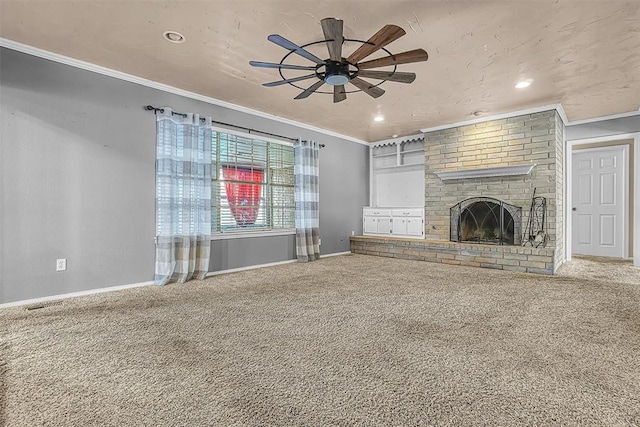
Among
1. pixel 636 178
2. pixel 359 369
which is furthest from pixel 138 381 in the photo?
pixel 636 178

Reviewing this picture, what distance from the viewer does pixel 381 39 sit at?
221 centimetres

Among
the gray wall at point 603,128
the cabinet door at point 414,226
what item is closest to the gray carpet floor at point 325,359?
the cabinet door at point 414,226

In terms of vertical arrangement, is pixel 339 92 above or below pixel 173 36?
below

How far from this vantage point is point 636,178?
4.93 m

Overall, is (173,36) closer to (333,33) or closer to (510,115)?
(333,33)

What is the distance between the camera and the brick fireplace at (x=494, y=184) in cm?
460

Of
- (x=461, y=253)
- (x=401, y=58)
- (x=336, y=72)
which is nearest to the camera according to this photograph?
(x=401, y=58)

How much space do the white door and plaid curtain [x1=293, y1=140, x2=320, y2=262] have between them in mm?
5082

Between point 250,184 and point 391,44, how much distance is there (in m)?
2.84

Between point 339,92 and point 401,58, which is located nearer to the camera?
point 401,58

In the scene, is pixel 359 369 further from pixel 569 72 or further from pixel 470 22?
pixel 569 72

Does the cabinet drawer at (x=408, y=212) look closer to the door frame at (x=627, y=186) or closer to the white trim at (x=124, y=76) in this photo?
the door frame at (x=627, y=186)

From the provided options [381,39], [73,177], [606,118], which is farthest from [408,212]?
[73,177]

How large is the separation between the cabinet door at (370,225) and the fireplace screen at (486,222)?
1.59 meters
